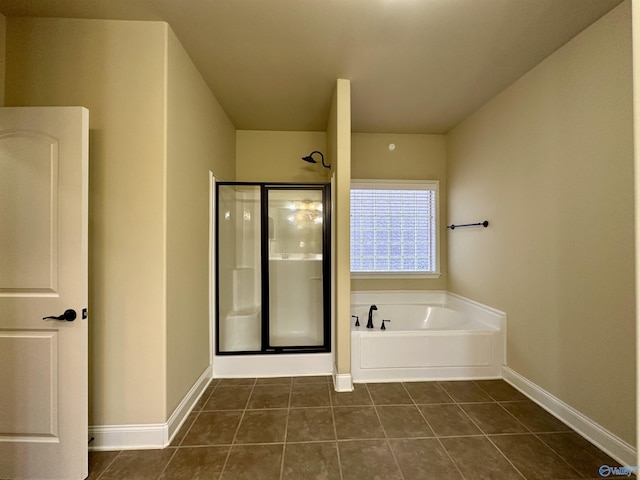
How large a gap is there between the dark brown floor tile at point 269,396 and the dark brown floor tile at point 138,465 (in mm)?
637

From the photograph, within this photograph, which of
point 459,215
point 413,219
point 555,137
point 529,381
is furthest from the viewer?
point 413,219

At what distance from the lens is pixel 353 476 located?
1463mm

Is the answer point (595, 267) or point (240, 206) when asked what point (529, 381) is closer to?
point (595, 267)

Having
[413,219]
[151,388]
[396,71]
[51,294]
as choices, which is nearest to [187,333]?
[151,388]

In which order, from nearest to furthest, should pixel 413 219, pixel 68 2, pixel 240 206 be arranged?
1. pixel 68 2
2. pixel 240 206
3. pixel 413 219

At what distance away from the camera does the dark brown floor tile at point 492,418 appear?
1.84m

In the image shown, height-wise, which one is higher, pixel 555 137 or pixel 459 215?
pixel 555 137

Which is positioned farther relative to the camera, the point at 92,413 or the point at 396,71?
the point at 396,71

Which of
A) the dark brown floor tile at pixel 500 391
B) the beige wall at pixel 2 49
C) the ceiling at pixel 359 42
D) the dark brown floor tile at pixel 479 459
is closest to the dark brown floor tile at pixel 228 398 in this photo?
the dark brown floor tile at pixel 479 459

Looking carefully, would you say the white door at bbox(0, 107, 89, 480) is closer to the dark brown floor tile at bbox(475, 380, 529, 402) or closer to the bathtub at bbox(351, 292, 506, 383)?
the bathtub at bbox(351, 292, 506, 383)

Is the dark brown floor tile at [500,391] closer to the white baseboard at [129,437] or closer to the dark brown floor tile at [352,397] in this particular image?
the dark brown floor tile at [352,397]

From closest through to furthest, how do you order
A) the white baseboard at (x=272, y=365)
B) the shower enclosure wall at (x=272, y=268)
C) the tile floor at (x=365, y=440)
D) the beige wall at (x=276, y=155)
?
the tile floor at (x=365, y=440) < the white baseboard at (x=272, y=365) < the shower enclosure wall at (x=272, y=268) < the beige wall at (x=276, y=155)

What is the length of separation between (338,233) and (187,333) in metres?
1.41

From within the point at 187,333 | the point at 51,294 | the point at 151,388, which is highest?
the point at 51,294
